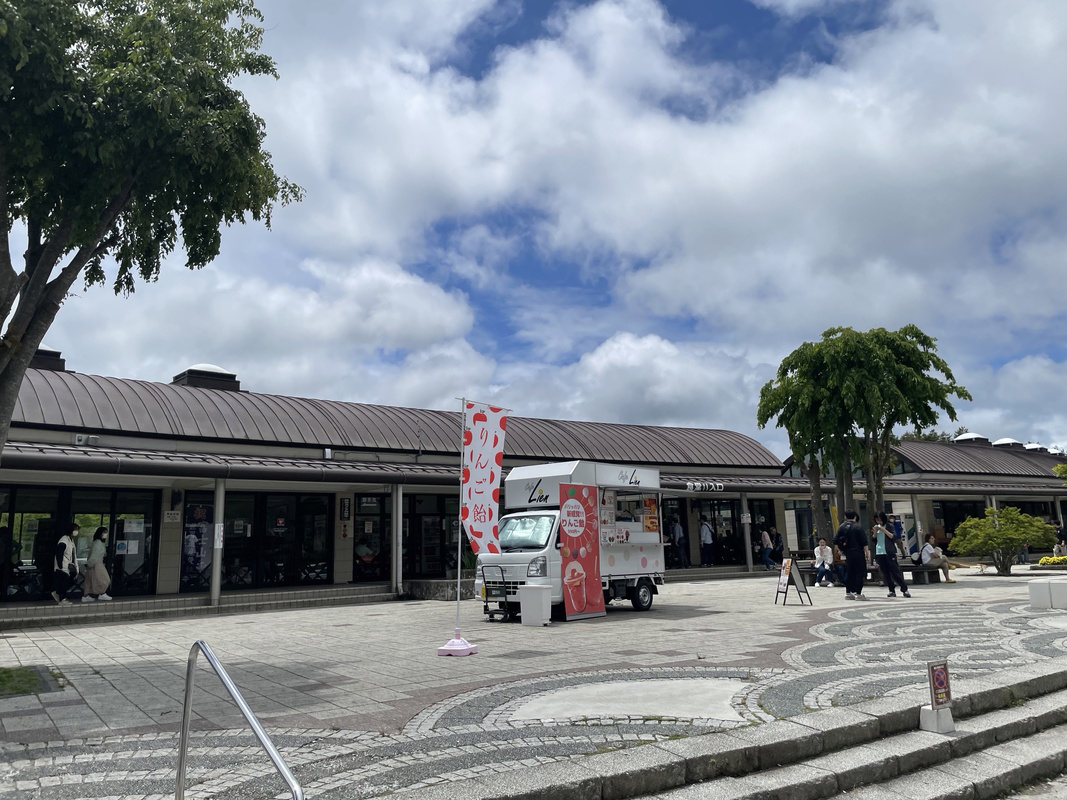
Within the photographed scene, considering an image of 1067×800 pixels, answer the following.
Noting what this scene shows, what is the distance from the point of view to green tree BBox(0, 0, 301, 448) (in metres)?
8.04

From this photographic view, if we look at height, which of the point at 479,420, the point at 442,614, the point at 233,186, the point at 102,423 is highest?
the point at 233,186

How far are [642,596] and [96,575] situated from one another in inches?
463

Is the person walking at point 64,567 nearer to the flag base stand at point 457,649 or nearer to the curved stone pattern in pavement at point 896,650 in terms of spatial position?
the flag base stand at point 457,649

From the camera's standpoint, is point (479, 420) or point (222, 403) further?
point (222, 403)

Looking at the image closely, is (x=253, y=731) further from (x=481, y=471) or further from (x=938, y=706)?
(x=481, y=471)

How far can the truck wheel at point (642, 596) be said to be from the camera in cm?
1505

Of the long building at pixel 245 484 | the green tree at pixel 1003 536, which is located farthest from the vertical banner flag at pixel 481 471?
the green tree at pixel 1003 536

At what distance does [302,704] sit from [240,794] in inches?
97.3

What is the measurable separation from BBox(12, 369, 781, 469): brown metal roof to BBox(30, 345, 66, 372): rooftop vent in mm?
1285

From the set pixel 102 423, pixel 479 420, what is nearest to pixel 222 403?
pixel 102 423

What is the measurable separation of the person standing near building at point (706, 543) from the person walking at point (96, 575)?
1896 cm

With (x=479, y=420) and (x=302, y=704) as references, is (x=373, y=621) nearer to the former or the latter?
(x=479, y=420)

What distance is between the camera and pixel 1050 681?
675 cm


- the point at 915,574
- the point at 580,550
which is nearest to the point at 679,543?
the point at 915,574
